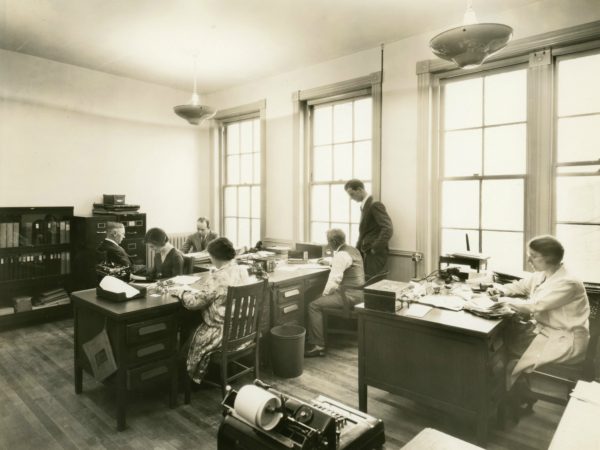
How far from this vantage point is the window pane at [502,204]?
4.31 meters

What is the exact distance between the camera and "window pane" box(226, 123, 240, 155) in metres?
7.26

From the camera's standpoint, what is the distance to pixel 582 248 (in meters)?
3.96

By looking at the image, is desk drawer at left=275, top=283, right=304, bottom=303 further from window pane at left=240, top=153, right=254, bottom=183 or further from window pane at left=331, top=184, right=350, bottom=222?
window pane at left=240, top=153, right=254, bottom=183

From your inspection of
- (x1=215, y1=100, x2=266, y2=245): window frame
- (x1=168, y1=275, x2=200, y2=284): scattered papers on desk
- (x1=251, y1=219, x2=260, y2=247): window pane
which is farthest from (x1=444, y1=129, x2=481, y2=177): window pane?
(x1=251, y1=219, x2=260, y2=247): window pane

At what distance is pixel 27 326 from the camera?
521 cm

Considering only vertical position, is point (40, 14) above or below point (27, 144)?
above

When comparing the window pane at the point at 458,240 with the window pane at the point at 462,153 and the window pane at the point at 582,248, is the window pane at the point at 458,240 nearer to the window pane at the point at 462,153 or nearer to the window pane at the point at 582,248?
the window pane at the point at 462,153

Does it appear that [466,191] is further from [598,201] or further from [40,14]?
[40,14]

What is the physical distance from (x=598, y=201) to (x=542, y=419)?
2169 millimetres

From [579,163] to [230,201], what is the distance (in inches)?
210

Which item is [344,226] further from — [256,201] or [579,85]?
[579,85]

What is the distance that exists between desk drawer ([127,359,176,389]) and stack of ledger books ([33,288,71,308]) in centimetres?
330

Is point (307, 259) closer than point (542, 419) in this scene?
No

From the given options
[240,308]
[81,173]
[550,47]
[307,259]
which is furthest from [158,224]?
[550,47]
